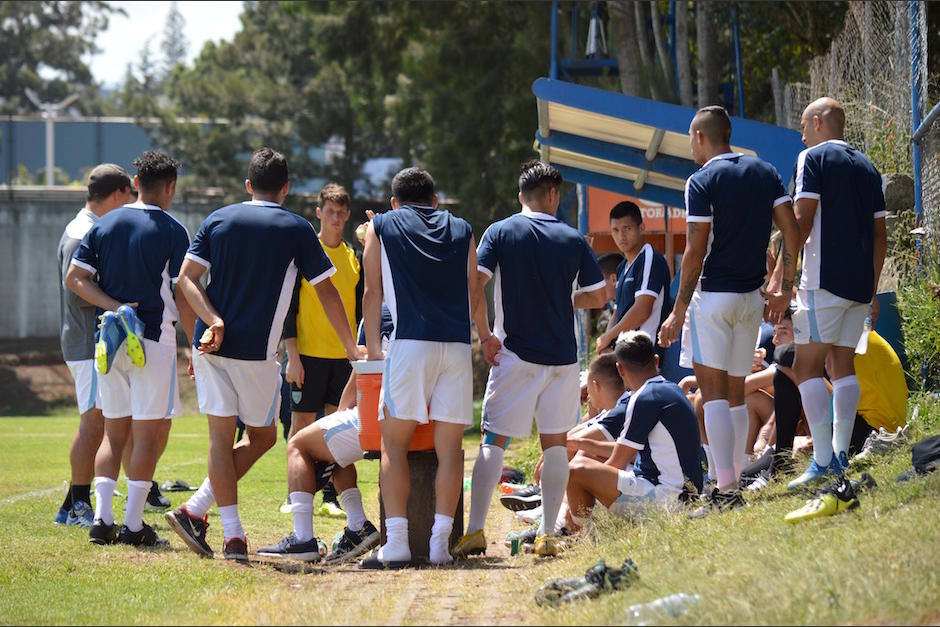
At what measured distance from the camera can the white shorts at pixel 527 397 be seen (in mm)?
7078

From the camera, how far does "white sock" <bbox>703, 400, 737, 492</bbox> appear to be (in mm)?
6992

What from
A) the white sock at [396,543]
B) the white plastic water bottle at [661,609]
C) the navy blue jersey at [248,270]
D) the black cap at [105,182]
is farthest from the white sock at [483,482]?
the black cap at [105,182]

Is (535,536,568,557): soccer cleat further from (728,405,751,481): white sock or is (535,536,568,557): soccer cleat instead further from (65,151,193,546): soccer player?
(65,151,193,546): soccer player

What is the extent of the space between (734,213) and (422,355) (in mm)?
1927

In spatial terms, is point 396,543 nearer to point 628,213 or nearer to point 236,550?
point 236,550

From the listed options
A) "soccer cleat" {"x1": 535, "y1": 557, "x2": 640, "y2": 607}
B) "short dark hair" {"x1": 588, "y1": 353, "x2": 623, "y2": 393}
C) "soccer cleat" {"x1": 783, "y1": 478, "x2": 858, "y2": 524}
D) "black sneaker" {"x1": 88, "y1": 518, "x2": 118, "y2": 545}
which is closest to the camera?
"soccer cleat" {"x1": 535, "y1": 557, "x2": 640, "y2": 607}

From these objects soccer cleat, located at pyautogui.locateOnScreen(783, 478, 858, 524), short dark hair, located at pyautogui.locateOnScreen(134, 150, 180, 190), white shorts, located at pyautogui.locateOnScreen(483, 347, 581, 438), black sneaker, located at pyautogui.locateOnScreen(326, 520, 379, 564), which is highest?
short dark hair, located at pyautogui.locateOnScreen(134, 150, 180, 190)

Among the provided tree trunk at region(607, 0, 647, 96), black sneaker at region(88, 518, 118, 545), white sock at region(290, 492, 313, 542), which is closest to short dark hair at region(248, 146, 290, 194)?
white sock at region(290, 492, 313, 542)

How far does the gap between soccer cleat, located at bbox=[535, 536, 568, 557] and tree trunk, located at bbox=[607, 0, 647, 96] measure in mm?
13538

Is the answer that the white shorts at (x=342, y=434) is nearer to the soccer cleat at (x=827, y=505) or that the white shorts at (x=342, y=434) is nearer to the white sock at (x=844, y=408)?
the soccer cleat at (x=827, y=505)

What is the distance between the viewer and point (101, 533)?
7.54m

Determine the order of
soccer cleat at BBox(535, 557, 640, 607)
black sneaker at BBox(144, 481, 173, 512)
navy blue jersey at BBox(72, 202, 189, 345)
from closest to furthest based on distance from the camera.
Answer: soccer cleat at BBox(535, 557, 640, 607), navy blue jersey at BBox(72, 202, 189, 345), black sneaker at BBox(144, 481, 173, 512)

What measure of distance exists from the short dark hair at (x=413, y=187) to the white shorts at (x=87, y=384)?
2859 mm

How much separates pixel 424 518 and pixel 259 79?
3338 centimetres
